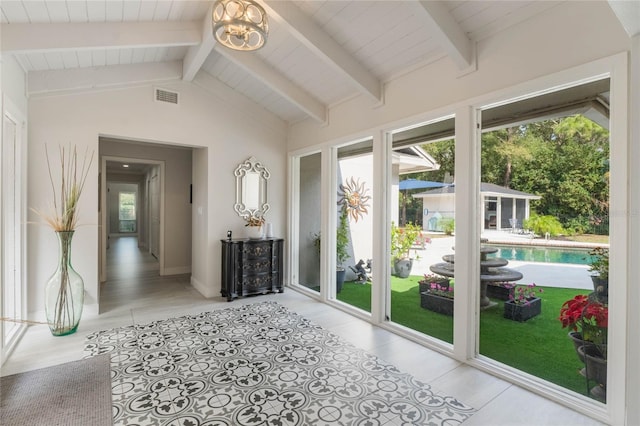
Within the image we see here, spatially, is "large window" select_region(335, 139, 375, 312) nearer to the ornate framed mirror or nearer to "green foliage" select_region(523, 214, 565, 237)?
the ornate framed mirror

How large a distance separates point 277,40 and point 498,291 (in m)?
3.39

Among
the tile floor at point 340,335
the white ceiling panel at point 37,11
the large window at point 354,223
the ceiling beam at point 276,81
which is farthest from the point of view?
the large window at point 354,223

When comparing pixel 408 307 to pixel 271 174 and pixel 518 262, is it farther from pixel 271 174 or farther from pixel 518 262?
pixel 271 174

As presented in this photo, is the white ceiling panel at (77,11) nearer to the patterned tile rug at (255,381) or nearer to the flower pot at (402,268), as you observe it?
the patterned tile rug at (255,381)

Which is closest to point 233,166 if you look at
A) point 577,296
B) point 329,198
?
point 329,198

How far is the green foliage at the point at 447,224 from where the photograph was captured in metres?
2.99

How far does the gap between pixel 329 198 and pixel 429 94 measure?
1.90 metres

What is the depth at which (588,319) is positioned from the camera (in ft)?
7.12

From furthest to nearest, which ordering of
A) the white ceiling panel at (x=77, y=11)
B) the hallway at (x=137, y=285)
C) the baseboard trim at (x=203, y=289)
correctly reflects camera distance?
1. the baseboard trim at (x=203, y=289)
2. the hallway at (x=137, y=285)
3. the white ceiling panel at (x=77, y=11)

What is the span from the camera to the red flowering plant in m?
2.10

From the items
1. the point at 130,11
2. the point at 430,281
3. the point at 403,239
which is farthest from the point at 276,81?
the point at 430,281

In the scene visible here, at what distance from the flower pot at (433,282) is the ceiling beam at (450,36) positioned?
77.7 inches

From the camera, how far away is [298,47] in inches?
139

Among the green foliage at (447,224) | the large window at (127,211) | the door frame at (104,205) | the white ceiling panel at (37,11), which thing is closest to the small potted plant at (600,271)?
the green foliage at (447,224)
